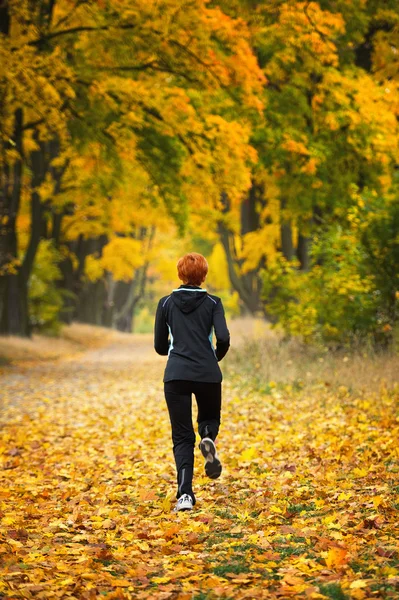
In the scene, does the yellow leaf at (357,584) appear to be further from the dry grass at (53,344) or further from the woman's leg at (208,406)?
the dry grass at (53,344)

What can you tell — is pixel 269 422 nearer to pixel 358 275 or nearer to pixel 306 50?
pixel 358 275

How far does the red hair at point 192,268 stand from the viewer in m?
6.59

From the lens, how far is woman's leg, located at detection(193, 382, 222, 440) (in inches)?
262

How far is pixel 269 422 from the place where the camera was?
11086 mm

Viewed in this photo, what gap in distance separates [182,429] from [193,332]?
0.78 m

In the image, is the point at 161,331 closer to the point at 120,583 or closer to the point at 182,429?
the point at 182,429

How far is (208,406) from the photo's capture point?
266 inches

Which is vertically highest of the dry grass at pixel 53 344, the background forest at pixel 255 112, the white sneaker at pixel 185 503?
the background forest at pixel 255 112

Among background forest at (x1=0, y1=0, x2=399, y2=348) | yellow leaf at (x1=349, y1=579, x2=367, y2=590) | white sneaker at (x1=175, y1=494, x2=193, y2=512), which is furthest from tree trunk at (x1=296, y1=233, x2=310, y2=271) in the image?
yellow leaf at (x1=349, y1=579, x2=367, y2=590)

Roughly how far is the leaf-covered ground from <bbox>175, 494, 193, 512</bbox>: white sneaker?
0.40 ft

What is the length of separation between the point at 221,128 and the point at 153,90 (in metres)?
1.60

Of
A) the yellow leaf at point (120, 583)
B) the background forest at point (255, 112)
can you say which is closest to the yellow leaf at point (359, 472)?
the yellow leaf at point (120, 583)

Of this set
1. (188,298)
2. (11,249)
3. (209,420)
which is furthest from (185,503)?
(11,249)

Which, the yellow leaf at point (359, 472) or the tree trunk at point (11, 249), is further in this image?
→ the tree trunk at point (11, 249)
